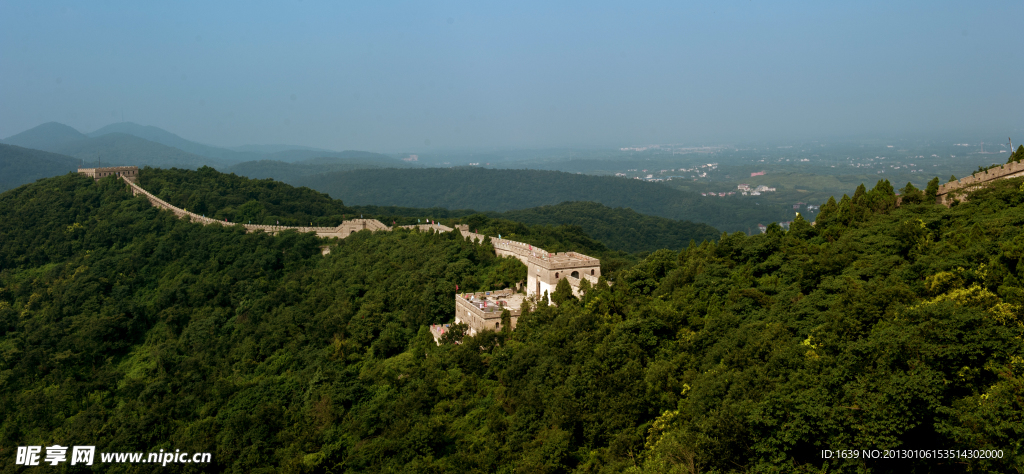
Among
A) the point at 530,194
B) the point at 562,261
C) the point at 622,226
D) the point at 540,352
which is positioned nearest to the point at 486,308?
the point at 562,261

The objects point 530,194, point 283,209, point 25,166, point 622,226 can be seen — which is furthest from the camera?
point 530,194

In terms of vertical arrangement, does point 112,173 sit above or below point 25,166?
above

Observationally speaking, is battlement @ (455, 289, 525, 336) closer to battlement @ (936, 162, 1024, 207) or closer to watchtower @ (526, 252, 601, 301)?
watchtower @ (526, 252, 601, 301)

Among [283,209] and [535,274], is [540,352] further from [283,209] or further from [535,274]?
[283,209]

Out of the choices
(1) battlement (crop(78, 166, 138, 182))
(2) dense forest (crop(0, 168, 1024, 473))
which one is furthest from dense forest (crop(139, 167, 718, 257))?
(2) dense forest (crop(0, 168, 1024, 473))

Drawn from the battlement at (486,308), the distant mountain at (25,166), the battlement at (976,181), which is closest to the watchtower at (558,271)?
the battlement at (486,308)

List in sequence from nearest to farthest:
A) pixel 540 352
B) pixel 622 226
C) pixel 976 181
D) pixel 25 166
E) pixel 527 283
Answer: pixel 540 352, pixel 976 181, pixel 527 283, pixel 622 226, pixel 25 166
